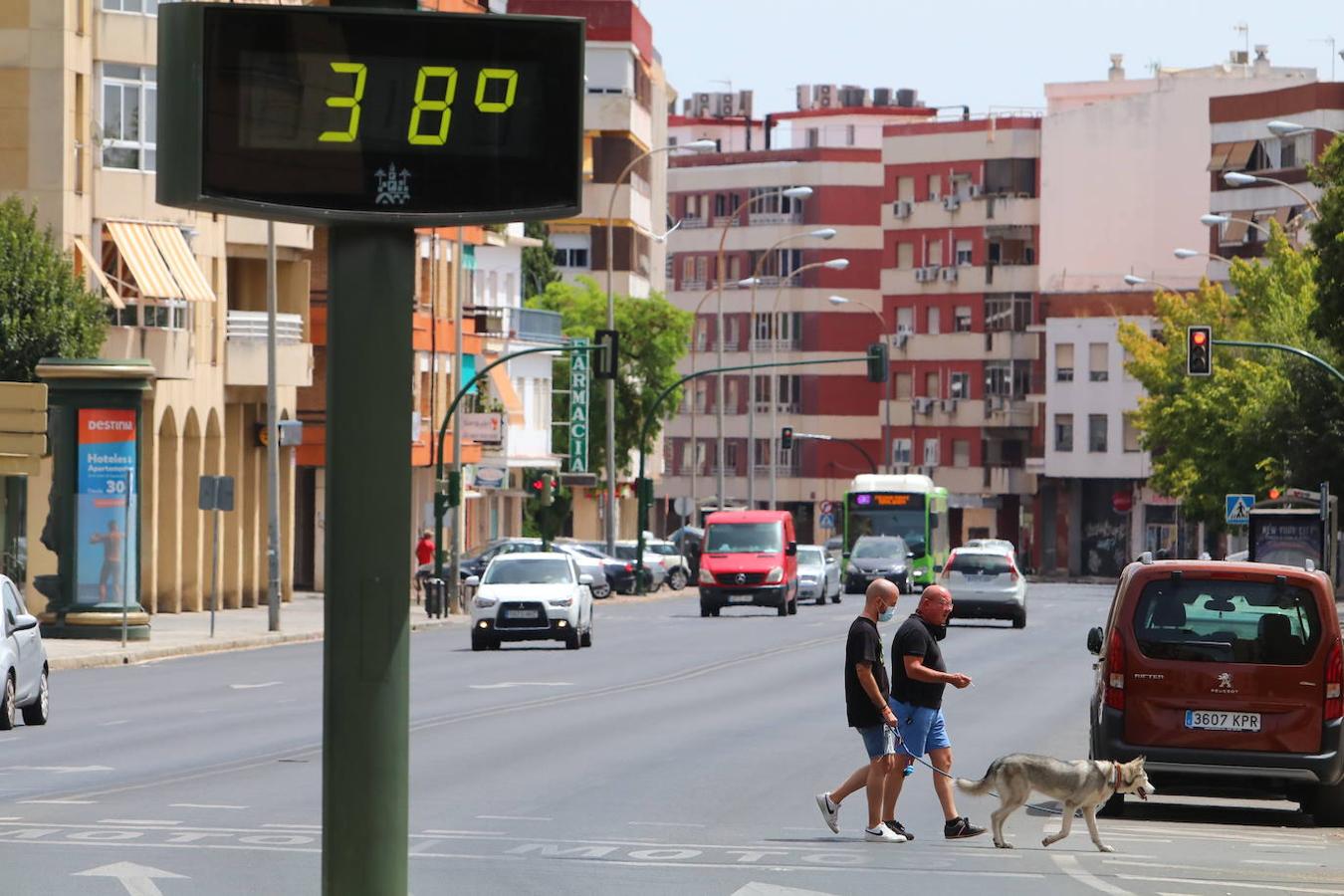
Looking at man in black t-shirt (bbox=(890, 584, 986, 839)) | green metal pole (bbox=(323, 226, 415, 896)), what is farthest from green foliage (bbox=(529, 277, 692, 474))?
green metal pole (bbox=(323, 226, 415, 896))

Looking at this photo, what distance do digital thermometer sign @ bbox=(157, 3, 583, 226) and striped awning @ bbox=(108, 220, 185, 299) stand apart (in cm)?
5098

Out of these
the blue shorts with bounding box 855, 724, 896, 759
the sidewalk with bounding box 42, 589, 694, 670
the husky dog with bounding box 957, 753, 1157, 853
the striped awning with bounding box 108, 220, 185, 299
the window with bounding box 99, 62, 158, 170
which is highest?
the window with bounding box 99, 62, 158, 170

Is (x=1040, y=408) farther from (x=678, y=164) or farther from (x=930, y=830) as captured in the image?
(x=930, y=830)

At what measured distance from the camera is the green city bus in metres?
81.1

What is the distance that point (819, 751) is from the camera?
24875mm

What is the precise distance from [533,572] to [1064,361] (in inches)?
3212

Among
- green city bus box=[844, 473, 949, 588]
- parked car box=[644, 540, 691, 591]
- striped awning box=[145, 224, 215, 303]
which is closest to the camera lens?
striped awning box=[145, 224, 215, 303]

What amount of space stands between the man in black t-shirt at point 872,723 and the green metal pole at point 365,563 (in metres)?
11.1

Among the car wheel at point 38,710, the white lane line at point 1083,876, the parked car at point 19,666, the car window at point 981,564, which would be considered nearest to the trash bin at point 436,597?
the car window at point 981,564

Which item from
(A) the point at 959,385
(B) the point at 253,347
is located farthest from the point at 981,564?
(A) the point at 959,385

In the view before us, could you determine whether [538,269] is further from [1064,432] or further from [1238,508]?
[1238,508]

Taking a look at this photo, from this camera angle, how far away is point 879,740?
57.7 feet

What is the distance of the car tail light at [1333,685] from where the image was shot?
19234mm

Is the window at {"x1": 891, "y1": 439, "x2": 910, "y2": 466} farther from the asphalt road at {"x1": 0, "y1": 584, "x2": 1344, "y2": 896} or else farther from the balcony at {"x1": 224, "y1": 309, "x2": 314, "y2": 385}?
the asphalt road at {"x1": 0, "y1": 584, "x2": 1344, "y2": 896}
